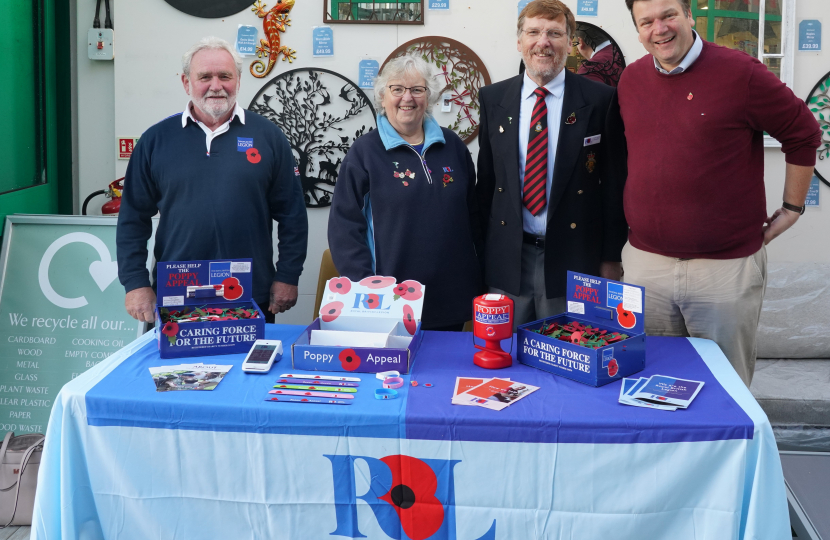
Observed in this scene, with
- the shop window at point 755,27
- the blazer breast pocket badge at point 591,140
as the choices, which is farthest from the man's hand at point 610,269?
the shop window at point 755,27

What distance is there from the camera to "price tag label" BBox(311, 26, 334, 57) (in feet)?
11.9

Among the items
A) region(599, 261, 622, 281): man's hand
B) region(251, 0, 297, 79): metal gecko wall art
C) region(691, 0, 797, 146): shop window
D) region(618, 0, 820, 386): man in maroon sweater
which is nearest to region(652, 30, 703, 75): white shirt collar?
region(618, 0, 820, 386): man in maroon sweater

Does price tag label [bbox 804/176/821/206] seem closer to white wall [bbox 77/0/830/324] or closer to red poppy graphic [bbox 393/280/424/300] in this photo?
white wall [bbox 77/0/830/324]

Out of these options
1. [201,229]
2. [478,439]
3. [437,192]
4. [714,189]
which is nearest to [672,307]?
[714,189]

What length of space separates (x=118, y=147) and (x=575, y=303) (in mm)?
2752

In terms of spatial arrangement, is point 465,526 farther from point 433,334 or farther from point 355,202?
point 355,202

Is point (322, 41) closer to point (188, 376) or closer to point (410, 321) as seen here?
point (410, 321)

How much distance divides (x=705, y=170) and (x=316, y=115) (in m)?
2.18

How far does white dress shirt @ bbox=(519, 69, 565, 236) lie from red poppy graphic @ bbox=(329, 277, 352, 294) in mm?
699

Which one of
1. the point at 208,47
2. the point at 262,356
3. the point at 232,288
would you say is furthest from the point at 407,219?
the point at 208,47

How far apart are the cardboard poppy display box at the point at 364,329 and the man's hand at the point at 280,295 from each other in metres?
0.62

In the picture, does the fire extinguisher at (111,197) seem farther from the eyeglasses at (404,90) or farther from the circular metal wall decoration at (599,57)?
the circular metal wall decoration at (599,57)

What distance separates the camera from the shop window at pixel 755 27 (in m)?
3.65

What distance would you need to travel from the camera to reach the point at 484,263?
2531 mm
